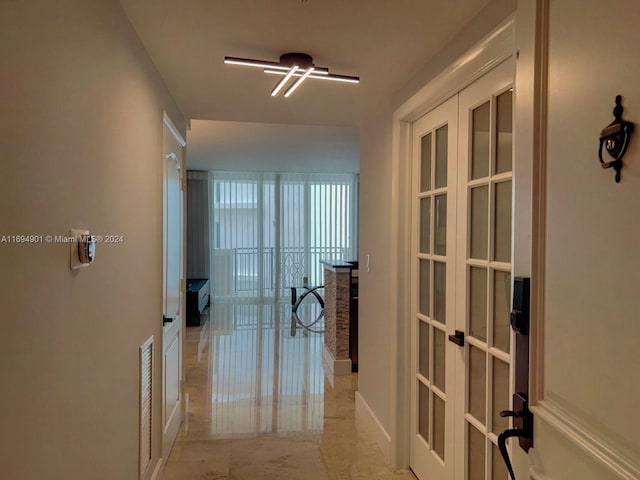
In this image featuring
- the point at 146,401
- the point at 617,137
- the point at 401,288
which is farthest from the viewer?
the point at 401,288

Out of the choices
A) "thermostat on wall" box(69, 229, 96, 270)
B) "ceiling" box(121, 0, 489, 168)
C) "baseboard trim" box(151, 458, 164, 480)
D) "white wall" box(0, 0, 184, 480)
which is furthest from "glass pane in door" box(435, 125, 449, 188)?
"baseboard trim" box(151, 458, 164, 480)

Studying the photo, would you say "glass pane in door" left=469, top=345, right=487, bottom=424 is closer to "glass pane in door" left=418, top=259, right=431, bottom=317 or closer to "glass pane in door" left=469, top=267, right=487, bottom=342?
"glass pane in door" left=469, top=267, right=487, bottom=342

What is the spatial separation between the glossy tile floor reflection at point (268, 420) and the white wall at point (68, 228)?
87 cm

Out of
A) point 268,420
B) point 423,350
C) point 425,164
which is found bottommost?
point 268,420

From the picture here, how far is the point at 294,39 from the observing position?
1.90 m

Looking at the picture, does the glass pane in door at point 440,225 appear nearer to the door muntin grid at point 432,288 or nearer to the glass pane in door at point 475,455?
the door muntin grid at point 432,288

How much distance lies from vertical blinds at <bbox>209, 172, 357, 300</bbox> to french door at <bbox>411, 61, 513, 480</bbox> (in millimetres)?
6326

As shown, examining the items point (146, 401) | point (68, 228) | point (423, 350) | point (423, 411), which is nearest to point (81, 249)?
point (68, 228)

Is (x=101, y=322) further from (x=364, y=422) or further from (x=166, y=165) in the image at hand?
(x=364, y=422)

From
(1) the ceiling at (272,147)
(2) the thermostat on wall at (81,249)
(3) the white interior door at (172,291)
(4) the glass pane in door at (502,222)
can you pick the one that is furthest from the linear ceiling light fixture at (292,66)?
(1) the ceiling at (272,147)

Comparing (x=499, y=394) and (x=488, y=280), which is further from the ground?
(x=488, y=280)

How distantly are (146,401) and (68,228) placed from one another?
1.28m

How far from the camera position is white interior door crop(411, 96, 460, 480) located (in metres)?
2.03

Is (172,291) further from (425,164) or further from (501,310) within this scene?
(501,310)
